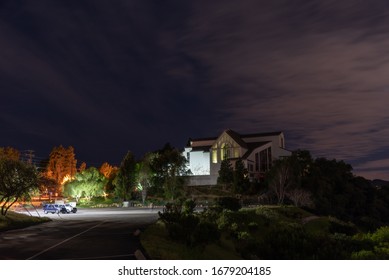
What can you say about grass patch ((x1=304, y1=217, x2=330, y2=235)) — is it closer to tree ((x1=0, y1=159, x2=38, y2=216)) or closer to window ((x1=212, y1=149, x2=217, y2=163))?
tree ((x1=0, y1=159, x2=38, y2=216))

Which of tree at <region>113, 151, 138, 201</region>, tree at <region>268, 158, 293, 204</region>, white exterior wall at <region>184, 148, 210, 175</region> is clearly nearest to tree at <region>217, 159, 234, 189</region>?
white exterior wall at <region>184, 148, 210, 175</region>

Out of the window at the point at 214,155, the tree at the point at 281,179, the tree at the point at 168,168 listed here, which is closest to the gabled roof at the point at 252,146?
the window at the point at 214,155

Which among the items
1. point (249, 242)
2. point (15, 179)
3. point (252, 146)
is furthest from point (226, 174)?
point (249, 242)

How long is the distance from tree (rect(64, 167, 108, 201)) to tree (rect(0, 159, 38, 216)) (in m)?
39.9

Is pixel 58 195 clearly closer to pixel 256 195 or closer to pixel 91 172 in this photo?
pixel 91 172

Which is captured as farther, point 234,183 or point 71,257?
point 234,183

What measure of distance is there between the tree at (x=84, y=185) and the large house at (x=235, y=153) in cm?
1701

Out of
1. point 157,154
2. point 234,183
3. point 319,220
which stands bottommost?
point 319,220

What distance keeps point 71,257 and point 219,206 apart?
2692 cm

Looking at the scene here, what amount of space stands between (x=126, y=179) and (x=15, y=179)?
38.3m

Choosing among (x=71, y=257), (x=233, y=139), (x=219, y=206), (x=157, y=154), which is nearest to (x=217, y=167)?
(x=233, y=139)

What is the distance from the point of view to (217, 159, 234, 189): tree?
65.9 m
